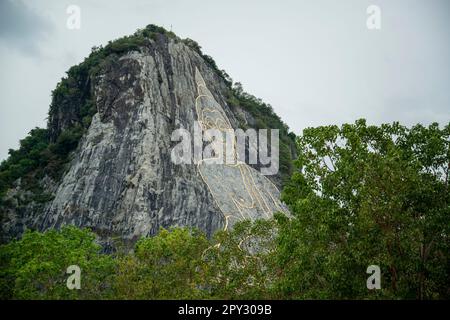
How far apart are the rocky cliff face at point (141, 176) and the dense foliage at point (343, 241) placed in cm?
1531

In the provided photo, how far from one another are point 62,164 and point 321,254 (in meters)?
32.7

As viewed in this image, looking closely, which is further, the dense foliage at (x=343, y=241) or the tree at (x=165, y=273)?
the tree at (x=165, y=273)

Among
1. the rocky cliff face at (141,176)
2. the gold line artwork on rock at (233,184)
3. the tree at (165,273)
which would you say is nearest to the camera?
the tree at (165,273)

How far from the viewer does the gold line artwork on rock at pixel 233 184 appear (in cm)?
4025

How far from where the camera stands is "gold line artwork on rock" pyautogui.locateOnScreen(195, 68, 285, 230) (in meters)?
40.2

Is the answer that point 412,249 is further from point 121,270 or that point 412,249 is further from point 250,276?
point 121,270

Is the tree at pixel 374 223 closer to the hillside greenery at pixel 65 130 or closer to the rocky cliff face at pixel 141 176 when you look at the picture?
the rocky cliff face at pixel 141 176

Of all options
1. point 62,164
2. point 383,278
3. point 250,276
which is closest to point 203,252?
point 250,276

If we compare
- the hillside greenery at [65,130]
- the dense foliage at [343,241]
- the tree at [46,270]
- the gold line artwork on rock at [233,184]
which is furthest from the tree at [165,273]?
the hillside greenery at [65,130]

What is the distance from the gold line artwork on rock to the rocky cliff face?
10 cm

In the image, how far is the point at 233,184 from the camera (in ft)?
140

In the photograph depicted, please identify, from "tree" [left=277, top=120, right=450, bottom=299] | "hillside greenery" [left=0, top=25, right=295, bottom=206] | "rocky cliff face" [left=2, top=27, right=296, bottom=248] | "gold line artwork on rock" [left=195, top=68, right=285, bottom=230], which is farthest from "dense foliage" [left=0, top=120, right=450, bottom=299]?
"hillside greenery" [left=0, top=25, right=295, bottom=206]
